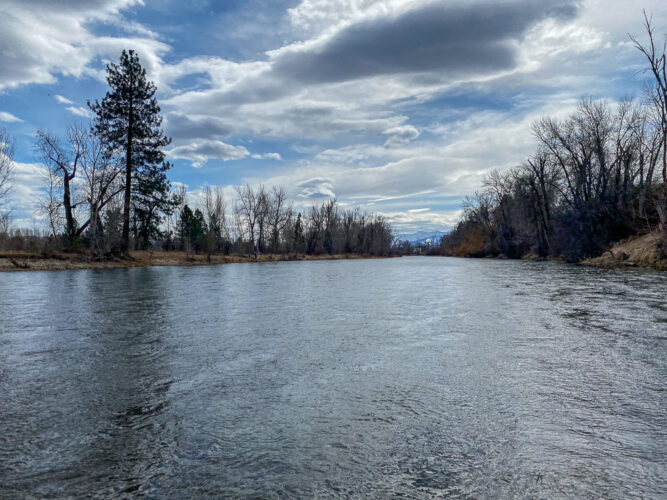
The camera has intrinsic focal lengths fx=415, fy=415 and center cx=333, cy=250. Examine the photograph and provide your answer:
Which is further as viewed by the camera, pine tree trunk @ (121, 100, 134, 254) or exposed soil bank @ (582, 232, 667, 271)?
pine tree trunk @ (121, 100, 134, 254)

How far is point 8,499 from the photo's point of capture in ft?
7.55

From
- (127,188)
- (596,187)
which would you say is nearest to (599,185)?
(596,187)

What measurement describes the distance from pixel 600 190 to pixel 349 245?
188 ft

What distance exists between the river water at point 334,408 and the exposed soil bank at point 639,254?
1720 cm

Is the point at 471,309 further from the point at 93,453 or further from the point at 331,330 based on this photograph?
the point at 93,453

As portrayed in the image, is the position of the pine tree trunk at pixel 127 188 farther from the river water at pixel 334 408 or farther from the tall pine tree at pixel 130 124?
the river water at pixel 334 408

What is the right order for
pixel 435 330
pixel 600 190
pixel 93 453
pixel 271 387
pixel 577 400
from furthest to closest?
pixel 600 190, pixel 435 330, pixel 271 387, pixel 577 400, pixel 93 453

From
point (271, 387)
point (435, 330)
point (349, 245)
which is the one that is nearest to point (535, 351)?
point (435, 330)

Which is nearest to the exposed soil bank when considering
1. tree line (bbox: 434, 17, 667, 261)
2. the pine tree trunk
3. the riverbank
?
tree line (bbox: 434, 17, 667, 261)

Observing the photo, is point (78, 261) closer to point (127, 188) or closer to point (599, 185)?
point (127, 188)

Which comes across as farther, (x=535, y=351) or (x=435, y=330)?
(x=435, y=330)

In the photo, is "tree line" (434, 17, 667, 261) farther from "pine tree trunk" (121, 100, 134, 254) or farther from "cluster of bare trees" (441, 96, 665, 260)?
"pine tree trunk" (121, 100, 134, 254)

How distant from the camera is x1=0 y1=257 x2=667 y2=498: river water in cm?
253

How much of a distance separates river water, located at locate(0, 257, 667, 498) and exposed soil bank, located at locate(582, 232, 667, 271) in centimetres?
1720
